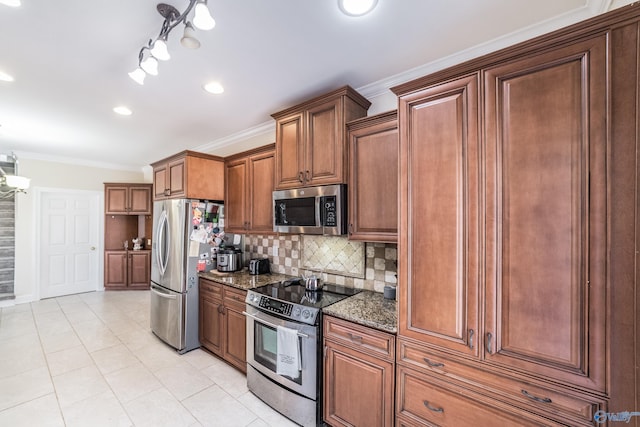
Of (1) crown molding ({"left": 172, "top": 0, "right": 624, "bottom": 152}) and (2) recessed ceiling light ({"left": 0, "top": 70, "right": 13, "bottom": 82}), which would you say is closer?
(1) crown molding ({"left": 172, "top": 0, "right": 624, "bottom": 152})

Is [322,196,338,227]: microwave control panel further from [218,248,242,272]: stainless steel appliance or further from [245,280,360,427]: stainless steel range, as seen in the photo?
[218,248,242,272]: stainless steel appliance

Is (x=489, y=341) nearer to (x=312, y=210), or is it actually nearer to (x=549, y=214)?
(x=549, y=214)

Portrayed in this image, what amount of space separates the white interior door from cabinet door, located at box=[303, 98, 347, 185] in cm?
574

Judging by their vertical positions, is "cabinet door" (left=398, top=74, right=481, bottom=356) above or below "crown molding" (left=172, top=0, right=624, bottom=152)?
below

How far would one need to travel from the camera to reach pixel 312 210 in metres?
2.31

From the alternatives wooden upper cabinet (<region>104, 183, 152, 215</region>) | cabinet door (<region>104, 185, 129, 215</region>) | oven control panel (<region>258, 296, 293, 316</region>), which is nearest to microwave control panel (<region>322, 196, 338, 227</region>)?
oven control panel (<region>258, 296, 293, 316</region>)

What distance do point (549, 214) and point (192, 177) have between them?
3208mm

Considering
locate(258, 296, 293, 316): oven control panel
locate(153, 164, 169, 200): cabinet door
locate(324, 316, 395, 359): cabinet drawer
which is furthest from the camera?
locate(153, 164, 169, 200): cabinet door

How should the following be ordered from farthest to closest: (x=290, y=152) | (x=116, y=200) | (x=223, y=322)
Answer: (x=116, y=200) → (x=223, y=322) → (x=290, y=152)

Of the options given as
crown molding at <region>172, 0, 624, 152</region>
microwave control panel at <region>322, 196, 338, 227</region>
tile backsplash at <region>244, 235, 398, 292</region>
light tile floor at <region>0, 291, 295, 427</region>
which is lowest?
light tile floor at <region>0, 291, 295, 427</region>

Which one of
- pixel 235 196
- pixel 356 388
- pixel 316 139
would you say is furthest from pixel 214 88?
pixel 356 388

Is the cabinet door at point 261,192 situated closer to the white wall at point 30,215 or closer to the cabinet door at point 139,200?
the cabinet door at point 139,200

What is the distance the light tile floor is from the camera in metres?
2.08

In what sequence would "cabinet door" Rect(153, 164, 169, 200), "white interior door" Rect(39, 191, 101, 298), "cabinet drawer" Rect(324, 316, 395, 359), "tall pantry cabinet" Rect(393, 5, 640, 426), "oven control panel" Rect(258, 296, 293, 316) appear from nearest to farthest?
"tall pantry cabinet" Rect(393, 5, 640, 426) < "cabinet drawer" Rect(324, 316, 395, 359) < "oven control panel" Rect(258, 296, 293, 316) < "cabinet door" Rect(153, 164, 169, 200) < "white interior door" Rect(39, 191, 101, 298)
